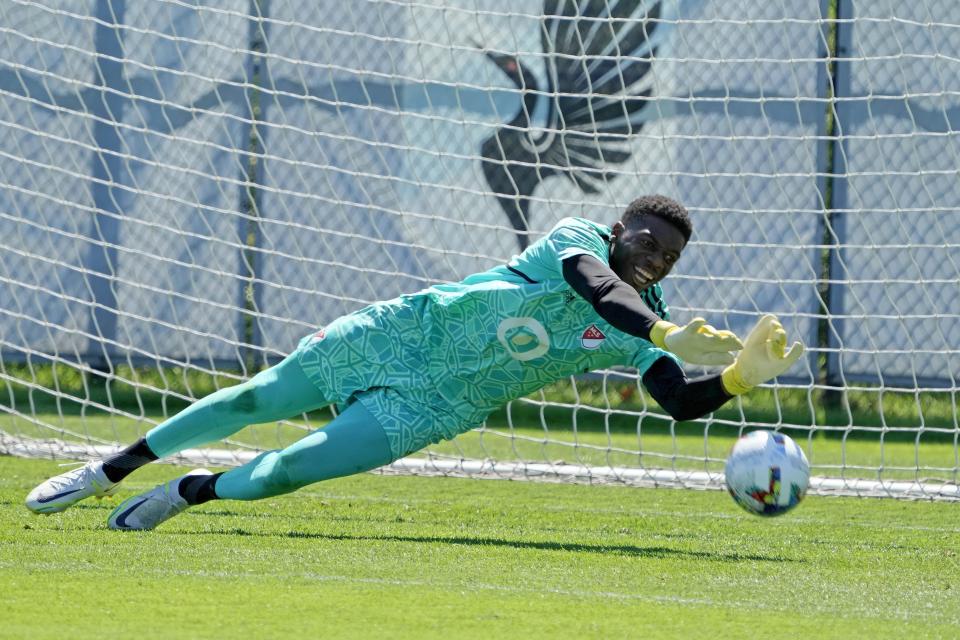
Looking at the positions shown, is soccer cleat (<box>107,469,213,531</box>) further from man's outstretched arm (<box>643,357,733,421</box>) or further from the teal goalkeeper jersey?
man's outstretched arm (<box>643,357,733,421</box>)

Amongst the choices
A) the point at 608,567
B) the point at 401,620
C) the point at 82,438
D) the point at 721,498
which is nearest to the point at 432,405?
the point at 608,567

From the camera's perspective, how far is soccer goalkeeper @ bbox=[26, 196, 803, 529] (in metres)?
5.36

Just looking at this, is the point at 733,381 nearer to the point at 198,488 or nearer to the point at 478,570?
the point at 478,570

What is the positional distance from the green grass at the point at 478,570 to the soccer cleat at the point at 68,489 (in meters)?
0.07

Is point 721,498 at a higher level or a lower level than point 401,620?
lower

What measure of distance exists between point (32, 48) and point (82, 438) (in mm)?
4038

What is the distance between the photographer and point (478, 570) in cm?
471

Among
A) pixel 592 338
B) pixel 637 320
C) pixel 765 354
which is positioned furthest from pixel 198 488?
pixel 765 354

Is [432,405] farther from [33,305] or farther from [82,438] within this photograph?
[33,305]

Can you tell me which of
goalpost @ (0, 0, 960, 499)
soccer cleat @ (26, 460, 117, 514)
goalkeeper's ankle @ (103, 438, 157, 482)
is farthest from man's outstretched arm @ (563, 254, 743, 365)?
goalpost @ (0, 0, 960, 499)

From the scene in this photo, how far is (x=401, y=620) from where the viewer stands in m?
3.80

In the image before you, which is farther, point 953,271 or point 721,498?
point 953,271

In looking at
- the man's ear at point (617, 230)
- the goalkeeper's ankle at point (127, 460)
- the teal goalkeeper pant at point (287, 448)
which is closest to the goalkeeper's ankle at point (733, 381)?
the man's ear at point (617, 230)

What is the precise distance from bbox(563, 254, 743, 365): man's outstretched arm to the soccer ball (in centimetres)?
41
